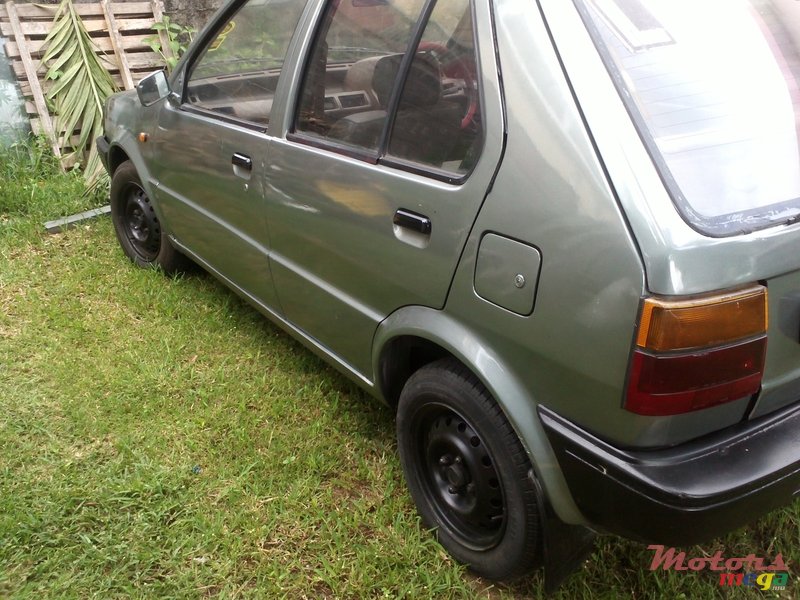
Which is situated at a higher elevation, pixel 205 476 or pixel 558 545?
pixel 558 545

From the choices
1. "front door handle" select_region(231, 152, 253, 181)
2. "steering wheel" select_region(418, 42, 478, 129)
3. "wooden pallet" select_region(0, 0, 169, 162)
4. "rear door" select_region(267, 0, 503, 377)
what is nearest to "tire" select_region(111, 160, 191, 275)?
"front door handle" select_region(231, 152, 253, 181)

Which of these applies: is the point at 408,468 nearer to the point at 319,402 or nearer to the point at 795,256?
the point at 319,402

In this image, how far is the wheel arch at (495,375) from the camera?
1649 millimetres

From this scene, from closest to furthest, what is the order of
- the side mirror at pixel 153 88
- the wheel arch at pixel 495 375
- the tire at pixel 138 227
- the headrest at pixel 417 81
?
the wheel arch at pixel 495 375 < the headrest at pixel 417 81 < the side mirror at pixel 153 88 < the tire at pixel 138 227

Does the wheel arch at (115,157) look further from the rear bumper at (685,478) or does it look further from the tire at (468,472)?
the rear bumper at (685,478)

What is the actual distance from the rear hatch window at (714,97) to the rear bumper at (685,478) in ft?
1.63

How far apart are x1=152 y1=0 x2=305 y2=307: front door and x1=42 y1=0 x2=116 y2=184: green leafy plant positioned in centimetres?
244

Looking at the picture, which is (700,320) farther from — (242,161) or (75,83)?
(75,83)

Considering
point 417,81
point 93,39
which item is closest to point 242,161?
point 417,81

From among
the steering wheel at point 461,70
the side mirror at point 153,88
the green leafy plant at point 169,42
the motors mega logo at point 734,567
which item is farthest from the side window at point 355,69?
the green leafy plant at point 169,42

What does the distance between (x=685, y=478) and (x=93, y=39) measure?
18.7 ft

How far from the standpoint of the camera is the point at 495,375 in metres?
1.70

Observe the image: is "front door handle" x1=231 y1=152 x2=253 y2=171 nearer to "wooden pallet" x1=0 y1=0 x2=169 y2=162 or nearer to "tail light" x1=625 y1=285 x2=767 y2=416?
"tail light" x1=625 y1=285 x2=767 y2=416

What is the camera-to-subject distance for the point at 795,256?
56.9 inches
